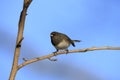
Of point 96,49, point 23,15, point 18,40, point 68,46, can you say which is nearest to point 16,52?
point 18,40

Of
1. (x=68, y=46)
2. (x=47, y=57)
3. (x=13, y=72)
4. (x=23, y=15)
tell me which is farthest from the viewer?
(x=68, y=46)

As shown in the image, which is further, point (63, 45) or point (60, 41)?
point (60, 41)

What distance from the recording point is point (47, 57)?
1.58 m

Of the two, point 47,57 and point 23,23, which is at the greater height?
point 23,23

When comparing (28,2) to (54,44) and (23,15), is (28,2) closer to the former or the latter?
(23,15)

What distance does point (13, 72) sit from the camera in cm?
136

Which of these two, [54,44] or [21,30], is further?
[54,44]

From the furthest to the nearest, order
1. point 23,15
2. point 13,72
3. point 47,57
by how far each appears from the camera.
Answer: point 47,57 < point 23,15 < point 13,72

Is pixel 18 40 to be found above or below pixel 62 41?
above

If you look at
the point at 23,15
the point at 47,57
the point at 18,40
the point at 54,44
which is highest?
the point at 23,15

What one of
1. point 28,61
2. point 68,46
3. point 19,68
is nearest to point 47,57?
point 28,61

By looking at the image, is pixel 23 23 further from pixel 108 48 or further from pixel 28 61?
pixel 108 48

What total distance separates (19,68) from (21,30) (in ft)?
0.60

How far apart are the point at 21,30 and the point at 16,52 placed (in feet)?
0.35
